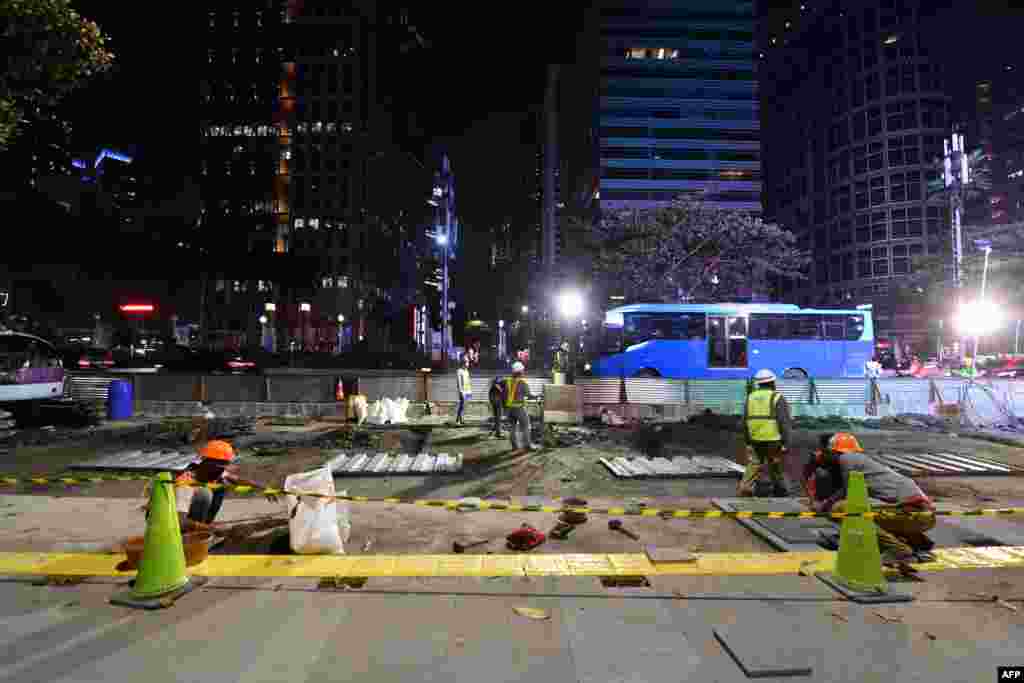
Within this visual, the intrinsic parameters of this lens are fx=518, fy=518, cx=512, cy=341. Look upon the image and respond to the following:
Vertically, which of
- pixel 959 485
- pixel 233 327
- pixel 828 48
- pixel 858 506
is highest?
pixel 828 48

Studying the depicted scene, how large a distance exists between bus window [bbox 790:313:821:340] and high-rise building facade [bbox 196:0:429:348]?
179 ft

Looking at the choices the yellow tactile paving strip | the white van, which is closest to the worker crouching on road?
the yellow tactile paving strip

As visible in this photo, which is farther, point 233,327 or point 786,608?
point 233,327

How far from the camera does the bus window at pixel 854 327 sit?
2233cm

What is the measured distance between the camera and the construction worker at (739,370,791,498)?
23.8 ft

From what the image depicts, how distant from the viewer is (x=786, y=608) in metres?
4.07

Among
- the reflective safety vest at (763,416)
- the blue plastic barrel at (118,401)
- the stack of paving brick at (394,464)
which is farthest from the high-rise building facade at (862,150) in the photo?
the blue plastic barrel at (118,401)

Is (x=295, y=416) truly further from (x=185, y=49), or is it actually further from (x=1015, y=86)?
(x=1015, y=86)

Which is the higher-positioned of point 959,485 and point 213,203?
point 213,203

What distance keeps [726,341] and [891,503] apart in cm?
1720

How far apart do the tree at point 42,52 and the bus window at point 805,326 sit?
23.7 m

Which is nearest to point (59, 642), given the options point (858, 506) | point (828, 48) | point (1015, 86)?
point (858, 506)

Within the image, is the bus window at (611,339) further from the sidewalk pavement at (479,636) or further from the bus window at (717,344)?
the sidewalk pavement at (479,636)

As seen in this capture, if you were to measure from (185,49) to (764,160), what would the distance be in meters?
101
